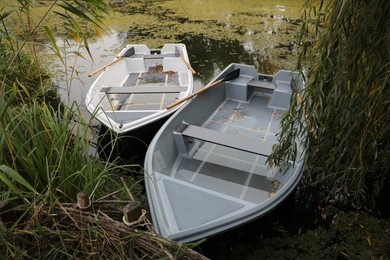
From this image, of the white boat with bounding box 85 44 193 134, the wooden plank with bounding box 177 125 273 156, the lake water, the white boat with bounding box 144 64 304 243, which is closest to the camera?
the white boat with bounding box 144 64 304 243

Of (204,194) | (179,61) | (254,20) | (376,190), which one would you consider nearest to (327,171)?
(376,190)

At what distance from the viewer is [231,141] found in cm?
280

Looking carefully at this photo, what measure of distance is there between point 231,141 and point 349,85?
4.24 ft

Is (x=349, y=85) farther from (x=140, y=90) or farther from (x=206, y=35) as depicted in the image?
(x=206, y=35)

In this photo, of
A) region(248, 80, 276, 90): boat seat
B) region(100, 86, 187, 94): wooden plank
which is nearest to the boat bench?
region(100, 86, 187, 94): wooden plank

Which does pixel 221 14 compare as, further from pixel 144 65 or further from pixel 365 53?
pixel 365 53

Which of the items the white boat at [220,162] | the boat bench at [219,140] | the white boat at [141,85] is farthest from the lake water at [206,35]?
the boat bench at [219,140]

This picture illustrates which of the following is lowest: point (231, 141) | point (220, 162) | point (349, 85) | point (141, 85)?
point (220, 162)

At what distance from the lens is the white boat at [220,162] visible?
6.94ft

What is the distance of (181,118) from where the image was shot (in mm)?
3277

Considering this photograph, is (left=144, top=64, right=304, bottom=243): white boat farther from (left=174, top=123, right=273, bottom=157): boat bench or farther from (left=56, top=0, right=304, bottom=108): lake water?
(left=56, top=0, right=304, bottom=108): lake water

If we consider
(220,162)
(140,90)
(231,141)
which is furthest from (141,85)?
(231,141)

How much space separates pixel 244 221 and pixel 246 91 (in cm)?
252

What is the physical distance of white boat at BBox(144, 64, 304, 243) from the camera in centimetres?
212
